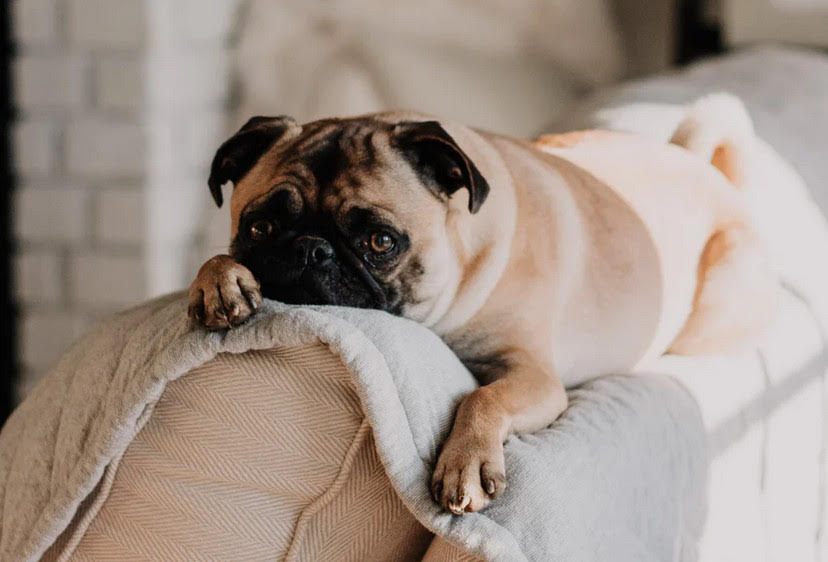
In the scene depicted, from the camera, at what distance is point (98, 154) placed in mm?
2664

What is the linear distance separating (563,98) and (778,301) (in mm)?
1540

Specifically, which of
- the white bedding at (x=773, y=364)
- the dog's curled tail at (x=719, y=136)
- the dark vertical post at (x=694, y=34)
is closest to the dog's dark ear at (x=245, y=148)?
the white bedding at (x=773, y=364)

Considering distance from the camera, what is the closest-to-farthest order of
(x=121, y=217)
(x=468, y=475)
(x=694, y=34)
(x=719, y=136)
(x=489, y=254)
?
(x=468, y=475)
(x=489, y=254)
(x=719, y=136)
(x=121, y=217)
(x=694, y=34)

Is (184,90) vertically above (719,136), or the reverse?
(719,136)

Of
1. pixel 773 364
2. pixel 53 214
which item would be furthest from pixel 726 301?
pixel 53 214

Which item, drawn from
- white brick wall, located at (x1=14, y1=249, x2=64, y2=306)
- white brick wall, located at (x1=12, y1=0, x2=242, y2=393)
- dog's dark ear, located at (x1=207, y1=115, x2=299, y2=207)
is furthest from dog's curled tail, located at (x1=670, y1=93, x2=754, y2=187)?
white brick wall, located at (x1=14, y1=249, x2=64, y2=306)

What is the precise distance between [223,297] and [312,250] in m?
0.19

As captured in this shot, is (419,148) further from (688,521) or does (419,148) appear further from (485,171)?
(688,521)

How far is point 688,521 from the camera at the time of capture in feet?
4.39

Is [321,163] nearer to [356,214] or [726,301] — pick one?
[356,214]

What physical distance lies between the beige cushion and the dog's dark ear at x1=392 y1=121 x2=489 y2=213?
13.7 inches

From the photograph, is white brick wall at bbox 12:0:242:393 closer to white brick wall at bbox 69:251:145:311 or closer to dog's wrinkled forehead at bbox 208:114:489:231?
white brick wall at bbox 69:251:145:311

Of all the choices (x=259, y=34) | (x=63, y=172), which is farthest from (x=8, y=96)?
(x=259, y=34)

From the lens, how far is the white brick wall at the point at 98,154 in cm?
260
